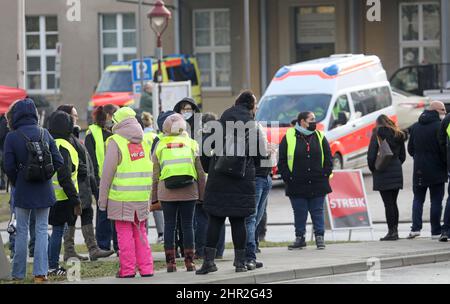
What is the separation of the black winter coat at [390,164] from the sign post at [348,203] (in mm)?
1028

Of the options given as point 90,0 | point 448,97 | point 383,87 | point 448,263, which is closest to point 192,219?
point 448,263

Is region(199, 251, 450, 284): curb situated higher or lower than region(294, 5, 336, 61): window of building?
lower

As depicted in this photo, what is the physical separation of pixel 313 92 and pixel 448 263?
1259 cm

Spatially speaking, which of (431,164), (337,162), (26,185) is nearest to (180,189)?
(26,185)

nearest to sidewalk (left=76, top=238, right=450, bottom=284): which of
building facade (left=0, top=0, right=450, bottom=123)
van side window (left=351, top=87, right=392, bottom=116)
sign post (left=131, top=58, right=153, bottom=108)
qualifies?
van side window (left=351, top=87, right=392, bottom=116)

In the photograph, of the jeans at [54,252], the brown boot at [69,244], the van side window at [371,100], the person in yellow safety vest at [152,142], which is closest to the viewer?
the jeans at [54,252]

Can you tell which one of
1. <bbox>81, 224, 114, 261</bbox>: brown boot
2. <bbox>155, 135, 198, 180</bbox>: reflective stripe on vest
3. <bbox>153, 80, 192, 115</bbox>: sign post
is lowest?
<bbox>81, 224, 114, 261</bbox>: brown boot

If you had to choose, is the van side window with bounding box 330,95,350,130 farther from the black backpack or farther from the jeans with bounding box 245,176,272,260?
the black backpack

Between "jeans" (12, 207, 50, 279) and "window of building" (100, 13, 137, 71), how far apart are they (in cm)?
3239

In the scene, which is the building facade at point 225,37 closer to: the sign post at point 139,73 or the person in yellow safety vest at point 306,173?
the sign post at point 139,73

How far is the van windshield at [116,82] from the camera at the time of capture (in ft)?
126

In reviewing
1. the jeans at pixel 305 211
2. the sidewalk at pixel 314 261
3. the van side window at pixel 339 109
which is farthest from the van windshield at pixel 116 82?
the jeans at pixel 305 211

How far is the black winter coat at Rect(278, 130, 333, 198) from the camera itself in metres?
16.6
